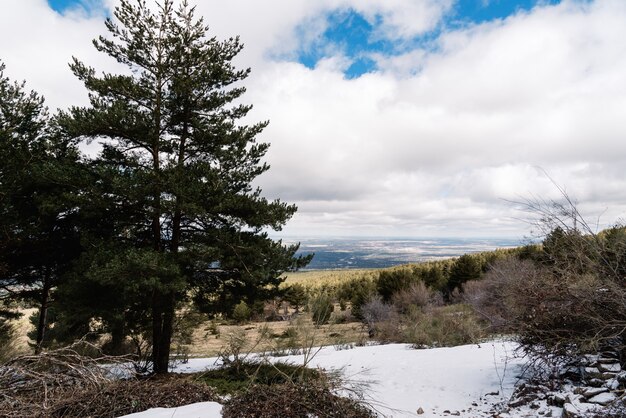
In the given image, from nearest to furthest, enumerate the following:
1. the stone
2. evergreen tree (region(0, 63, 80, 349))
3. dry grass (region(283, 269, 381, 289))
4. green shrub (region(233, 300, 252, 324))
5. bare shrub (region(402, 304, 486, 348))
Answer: the stone < evergreen tree (region(0, 63, 80, 349)) < green shrub (region(233, 300, 252, 324)) < bare shrub (region(402, 304, 486, 348)) < dry grass (region(283, 269, 381, 289))

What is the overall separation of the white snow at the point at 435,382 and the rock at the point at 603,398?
5.52 feet

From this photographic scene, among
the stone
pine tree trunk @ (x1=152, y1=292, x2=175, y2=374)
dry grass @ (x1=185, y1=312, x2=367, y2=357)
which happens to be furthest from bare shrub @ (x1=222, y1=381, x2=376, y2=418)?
pine tree trunk @ (x1=152, y1=292, x2=175, y2=374)

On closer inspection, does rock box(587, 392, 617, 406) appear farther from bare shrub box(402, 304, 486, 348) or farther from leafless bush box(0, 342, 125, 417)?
bare shrub box(402, 304, 486, 348)

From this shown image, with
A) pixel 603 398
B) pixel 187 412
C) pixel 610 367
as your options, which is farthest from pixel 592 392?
pixel 187 412

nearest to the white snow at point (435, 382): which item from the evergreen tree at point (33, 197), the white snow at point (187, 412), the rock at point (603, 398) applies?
the white snow at point (187, 412)

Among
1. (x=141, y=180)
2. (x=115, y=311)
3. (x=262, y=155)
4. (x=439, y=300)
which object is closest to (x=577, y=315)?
(x=262, y=155)

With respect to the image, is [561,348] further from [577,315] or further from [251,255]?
[251,255]

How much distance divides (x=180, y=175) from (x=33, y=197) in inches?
173

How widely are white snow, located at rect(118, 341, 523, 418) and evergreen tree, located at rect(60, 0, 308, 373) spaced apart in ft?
11.2

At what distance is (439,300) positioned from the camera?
3734 cm

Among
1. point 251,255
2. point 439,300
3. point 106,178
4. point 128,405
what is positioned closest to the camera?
point 128,405

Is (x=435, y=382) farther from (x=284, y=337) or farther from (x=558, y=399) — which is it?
(x=284, y=337)

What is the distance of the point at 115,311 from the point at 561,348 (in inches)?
414

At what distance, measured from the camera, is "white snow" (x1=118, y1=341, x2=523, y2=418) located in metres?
6.47
